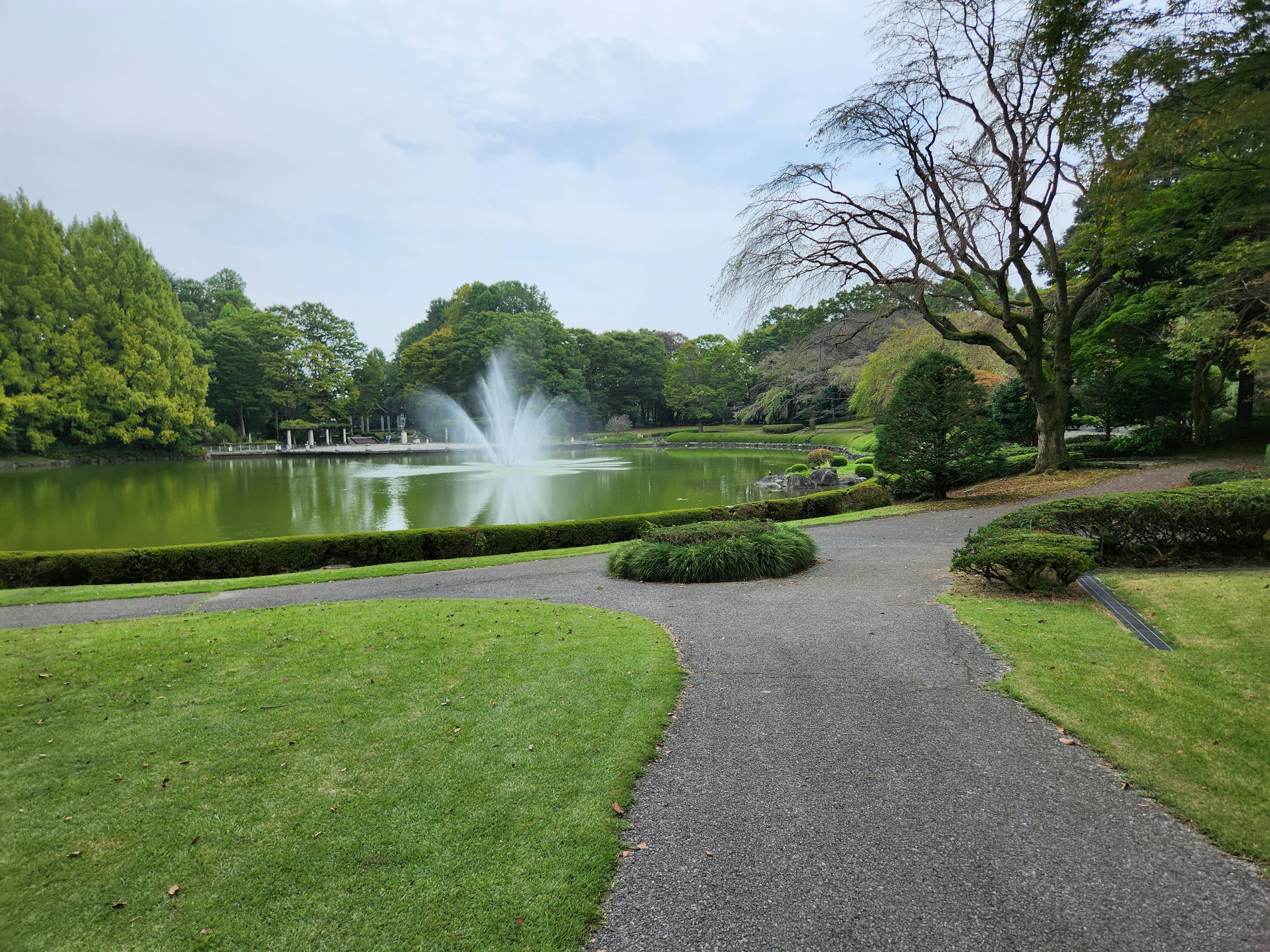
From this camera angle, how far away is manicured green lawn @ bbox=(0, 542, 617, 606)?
869cm

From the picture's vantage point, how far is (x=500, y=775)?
126 inches

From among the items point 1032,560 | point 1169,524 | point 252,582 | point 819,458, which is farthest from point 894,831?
point 819,458

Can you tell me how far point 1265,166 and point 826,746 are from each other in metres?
5.43

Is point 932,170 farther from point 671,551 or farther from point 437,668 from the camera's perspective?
point 437,668

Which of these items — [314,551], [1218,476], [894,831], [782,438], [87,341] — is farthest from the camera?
[782,438]

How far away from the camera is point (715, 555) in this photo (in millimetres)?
8344

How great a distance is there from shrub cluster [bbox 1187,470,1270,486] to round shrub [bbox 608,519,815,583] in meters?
7.70

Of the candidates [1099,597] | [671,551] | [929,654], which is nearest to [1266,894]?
[929,654]

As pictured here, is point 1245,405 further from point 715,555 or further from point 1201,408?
point 715,555

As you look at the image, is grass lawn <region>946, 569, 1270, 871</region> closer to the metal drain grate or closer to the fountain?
the metal drain grate

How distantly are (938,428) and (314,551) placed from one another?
43.5ft

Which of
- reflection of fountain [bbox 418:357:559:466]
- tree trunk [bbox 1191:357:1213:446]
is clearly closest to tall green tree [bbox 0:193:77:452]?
reflection of fountain [bbox 418:357:559:466]

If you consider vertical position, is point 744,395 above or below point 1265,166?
above

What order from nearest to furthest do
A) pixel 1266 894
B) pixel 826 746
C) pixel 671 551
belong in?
1. pixel 1266 894
2. pixel 826 746
3. pixel 671 551
